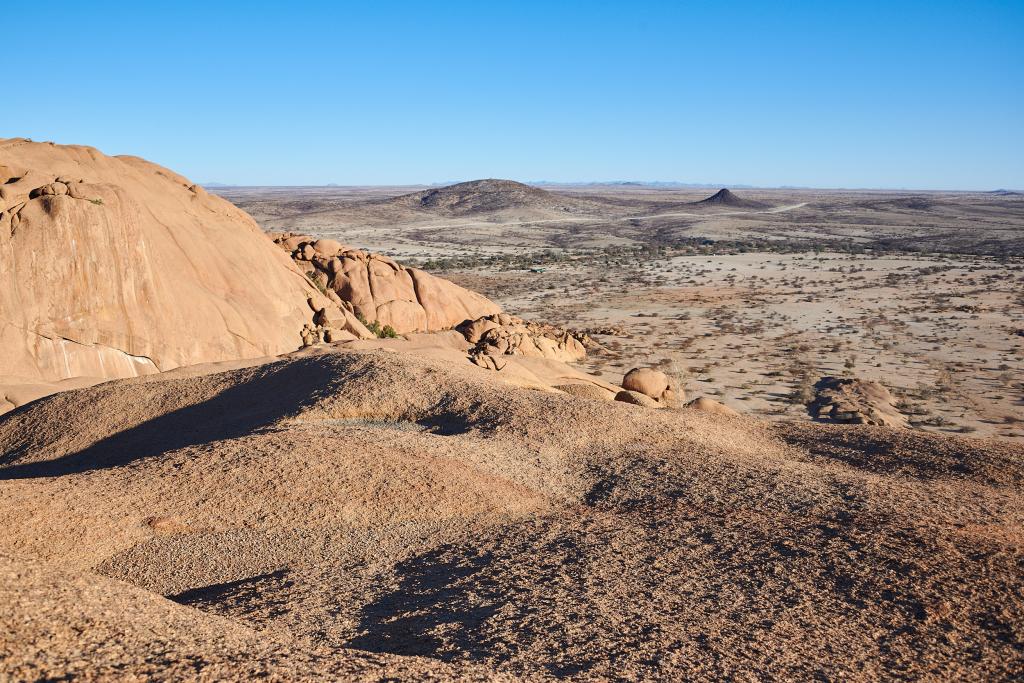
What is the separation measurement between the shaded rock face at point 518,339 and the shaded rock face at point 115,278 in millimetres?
6833

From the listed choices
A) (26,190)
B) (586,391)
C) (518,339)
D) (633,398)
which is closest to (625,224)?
(518,339)

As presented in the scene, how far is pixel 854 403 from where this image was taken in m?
25.5

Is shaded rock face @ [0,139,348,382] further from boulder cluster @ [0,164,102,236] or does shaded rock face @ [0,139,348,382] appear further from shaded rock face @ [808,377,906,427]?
shaded rock face @ [808,377,906,427]

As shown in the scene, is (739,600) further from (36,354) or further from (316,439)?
(36,354)

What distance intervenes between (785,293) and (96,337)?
150 feet

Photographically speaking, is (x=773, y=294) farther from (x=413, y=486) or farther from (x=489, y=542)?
(x=489, y=542)

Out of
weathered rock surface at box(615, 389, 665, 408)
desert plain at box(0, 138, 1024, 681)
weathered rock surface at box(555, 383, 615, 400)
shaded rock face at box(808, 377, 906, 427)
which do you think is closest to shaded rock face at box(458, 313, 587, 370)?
desert plain at box(0, 138, 1024, 681)

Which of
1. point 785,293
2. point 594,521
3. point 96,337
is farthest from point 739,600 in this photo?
point 785,293

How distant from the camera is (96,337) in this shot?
803 inches

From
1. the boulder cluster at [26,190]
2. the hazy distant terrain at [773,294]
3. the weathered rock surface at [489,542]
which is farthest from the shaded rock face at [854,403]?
the boulder cluster at [26,190]

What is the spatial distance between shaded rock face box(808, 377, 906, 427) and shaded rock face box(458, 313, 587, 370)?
963cm

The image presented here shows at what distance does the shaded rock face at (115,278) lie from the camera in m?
19.6

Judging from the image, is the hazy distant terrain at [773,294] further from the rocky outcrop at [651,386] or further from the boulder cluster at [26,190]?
the boulder cluster at [26,190]

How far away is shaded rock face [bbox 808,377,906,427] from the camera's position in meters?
23.2
